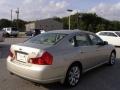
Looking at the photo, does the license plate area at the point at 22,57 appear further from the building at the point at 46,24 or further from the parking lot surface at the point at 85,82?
the building at the point at 46,24

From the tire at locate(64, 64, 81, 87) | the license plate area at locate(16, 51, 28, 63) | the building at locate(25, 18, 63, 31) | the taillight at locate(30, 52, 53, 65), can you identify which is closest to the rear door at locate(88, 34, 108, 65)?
the tire at locate(64, 64, 81, 87)

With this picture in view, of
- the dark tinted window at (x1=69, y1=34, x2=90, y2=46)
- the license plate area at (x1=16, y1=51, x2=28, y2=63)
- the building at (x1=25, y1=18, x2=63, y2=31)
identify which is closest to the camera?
the license plate area at (x1=16, y1=51, x2=28, y2=63)

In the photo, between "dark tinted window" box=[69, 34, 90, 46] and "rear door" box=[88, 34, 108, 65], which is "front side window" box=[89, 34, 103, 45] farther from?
"dark tinted window" box=[69, 34, 90, 46]

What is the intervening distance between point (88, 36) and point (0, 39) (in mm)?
10006

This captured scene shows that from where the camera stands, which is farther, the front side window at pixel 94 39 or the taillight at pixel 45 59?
the front side window at pixel 94 39

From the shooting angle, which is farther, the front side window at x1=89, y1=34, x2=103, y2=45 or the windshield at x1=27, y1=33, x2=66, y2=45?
the front side window at x1=89, y1=34, x2=103, y2=45

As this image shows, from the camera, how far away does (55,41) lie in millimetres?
5703

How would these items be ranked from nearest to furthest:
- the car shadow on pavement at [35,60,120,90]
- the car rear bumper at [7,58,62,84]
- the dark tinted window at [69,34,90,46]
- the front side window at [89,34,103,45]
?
the car rear bumper at [7,58,62,84] → the car shadow on pavement at [35,60,120,90] → the dark tinted window at [69,34,90,46] → the front side window at [89,34,103,45]

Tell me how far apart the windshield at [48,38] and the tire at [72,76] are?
0.83 meters

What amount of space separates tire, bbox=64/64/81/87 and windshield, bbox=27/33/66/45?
829 mm

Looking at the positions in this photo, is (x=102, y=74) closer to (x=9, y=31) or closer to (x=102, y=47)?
(x=102, y=47)

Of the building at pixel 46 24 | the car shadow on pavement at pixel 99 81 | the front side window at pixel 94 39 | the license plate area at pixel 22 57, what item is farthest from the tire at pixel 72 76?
the building at pixel 46 24

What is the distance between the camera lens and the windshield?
580 cm

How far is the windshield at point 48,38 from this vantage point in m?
5.80
